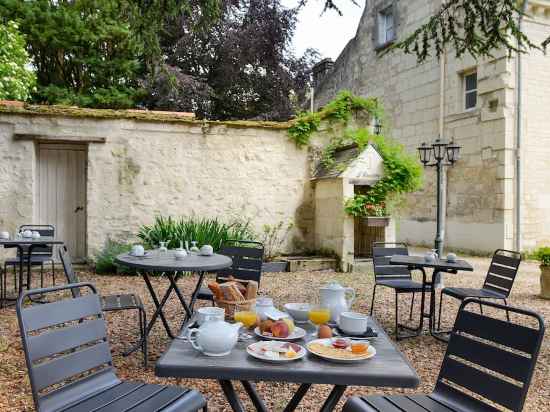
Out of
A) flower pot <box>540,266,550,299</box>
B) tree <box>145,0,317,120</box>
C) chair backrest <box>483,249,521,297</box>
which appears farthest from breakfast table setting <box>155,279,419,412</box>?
tree <box>145,0,317,120</box>

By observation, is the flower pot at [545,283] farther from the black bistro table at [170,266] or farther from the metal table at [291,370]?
the metal table at [291,370]

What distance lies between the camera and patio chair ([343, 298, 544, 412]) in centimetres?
175

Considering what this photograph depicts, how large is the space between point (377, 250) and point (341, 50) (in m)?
12.8

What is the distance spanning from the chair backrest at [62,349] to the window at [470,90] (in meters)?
11.2

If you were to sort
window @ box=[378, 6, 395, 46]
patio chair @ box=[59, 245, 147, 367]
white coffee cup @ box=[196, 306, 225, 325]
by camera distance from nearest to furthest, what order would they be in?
white coffee cup @ box=[196, 306, 225, 325], patio chair @ box=[59, 245, 147, 367], window @ box=[378, 6, 395, 46]

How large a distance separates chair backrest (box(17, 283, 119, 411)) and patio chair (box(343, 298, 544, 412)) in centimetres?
111

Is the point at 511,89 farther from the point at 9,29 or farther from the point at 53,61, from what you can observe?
the point at 53,61

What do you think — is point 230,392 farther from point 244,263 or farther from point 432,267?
point 432,267

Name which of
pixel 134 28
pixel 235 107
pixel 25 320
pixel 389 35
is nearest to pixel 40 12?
pixel 235 107

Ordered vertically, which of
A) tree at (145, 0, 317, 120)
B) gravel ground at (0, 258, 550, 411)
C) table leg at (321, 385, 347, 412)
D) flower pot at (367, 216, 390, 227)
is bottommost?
gravel ground at (0, 258, 550, 411)

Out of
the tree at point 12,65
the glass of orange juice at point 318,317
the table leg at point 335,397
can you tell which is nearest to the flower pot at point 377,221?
the glass of orange juice at point 318,317

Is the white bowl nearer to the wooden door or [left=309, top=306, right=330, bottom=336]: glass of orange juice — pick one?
[left=309, top=306, right=330, bottom=336]: glass of orange juice

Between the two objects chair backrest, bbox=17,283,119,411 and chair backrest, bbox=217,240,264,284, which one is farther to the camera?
chair backrest, bbox=217,240,264,284

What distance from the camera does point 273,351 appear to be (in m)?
1.79
